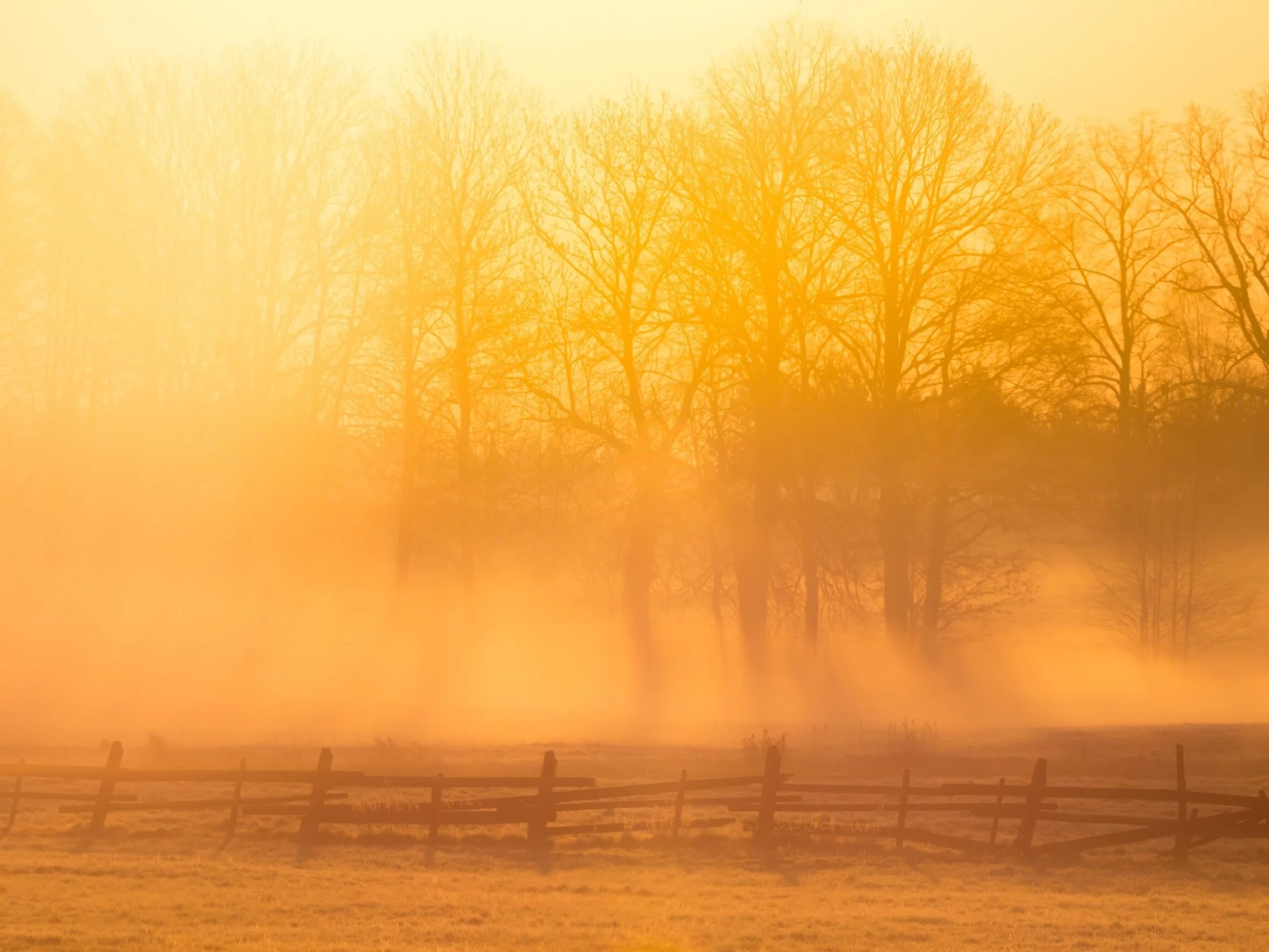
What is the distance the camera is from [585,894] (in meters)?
14.5

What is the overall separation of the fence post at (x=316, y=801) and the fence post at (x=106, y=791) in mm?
2556

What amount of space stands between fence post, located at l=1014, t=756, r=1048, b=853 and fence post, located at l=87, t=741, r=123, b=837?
39.1 ft

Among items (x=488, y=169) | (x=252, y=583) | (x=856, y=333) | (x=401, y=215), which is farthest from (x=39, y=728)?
(x=856, y=333)

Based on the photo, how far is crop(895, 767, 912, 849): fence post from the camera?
1770 centimetres

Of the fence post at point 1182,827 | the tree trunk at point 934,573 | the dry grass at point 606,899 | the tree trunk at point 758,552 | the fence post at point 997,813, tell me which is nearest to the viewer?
the dry grass at point 606,899

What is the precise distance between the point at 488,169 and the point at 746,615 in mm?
13249

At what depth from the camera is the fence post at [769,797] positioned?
17797 mm

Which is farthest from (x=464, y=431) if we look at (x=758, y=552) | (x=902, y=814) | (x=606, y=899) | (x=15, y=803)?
(x=606, y=899)

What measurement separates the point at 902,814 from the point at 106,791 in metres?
10.6

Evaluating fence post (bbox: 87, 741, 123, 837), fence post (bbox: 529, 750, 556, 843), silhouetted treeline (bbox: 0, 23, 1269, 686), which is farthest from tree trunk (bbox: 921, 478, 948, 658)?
fence post (bbox: 87, 741, 123, 837)

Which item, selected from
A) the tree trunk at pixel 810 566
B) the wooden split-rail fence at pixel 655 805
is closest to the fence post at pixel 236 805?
the wooden split-rail fence at pixel 655 805

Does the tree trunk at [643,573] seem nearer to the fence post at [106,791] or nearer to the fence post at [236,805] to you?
the fence post at [236,805]

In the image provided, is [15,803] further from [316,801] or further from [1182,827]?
[1182,827]

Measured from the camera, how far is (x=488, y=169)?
34.6 meters
